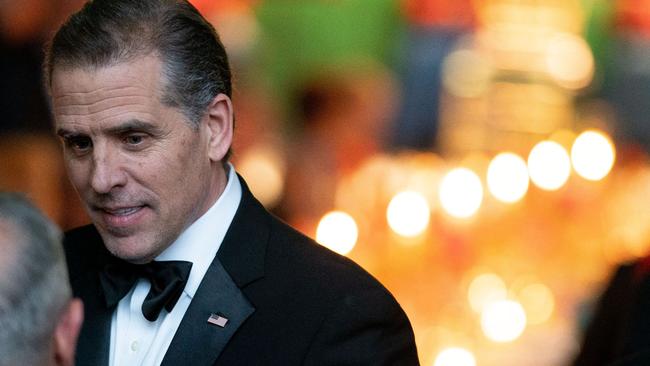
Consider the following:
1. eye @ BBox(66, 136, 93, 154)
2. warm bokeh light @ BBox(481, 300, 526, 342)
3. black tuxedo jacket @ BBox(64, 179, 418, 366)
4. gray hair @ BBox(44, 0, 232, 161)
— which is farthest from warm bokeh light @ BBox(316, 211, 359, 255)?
eye @ BBox(66, 136, 93, 154)

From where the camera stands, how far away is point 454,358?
18.1ft

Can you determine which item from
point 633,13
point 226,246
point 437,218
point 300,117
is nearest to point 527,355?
point 437,218

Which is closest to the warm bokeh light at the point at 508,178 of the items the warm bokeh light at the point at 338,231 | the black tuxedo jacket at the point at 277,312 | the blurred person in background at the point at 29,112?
the warm bokeh light at the point at 338,231

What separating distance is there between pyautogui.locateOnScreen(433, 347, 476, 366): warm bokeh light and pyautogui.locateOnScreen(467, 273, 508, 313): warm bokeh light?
307 millimetres

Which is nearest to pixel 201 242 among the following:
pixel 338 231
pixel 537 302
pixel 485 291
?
pixel 338 231

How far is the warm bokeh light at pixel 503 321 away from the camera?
569cm

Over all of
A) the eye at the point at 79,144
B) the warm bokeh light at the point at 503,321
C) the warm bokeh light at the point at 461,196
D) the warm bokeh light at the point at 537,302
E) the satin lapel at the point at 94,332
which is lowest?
the warm bokeh light at the point at 503,321

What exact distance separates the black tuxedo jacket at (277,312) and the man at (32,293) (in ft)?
1.98

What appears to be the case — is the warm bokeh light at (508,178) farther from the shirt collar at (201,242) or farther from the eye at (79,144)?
the eye at (79,144)

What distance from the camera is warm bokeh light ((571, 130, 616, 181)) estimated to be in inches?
254

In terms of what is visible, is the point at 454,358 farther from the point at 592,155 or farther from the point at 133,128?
the point at 133,128

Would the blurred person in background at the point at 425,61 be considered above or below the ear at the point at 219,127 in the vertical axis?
below

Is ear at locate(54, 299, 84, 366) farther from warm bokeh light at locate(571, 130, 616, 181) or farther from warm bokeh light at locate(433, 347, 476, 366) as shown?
warm bokeh light at locate(571, 130, 616, 181)

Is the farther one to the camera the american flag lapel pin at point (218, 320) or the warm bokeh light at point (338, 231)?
the warm bokeh light at point (338, 231)
